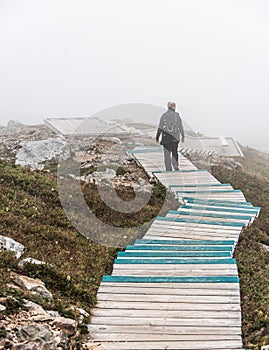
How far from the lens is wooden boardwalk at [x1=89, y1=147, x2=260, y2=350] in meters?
8.30

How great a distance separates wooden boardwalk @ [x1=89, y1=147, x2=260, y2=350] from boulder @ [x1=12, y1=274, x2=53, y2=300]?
3.34 feet

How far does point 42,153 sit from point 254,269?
13.0m

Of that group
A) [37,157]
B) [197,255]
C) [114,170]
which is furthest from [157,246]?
[37,157]

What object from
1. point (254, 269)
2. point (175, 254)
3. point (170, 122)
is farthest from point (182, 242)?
point (170, 122)

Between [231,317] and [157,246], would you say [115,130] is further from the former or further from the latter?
[231,317]

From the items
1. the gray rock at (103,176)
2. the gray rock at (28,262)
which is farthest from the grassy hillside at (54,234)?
the gray rock at (103,176)

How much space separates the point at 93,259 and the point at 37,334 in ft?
14.8

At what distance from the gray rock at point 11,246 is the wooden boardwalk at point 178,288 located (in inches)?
76.4

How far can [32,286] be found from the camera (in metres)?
8.88

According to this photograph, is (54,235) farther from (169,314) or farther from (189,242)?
(169,314)

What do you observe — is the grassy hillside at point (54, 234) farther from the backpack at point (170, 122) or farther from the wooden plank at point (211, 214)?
the backpack at point (170, 122)

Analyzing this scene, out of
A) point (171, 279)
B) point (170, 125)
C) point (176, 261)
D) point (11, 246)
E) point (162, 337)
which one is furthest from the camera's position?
point (170, 125)

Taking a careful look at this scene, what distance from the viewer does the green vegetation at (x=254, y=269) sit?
841cm

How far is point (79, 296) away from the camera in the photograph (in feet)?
31.1
